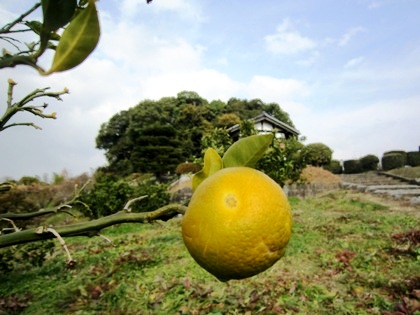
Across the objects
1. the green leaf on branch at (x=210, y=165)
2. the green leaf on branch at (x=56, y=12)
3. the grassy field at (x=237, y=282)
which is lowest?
the grassy field at (x=237, y=282)

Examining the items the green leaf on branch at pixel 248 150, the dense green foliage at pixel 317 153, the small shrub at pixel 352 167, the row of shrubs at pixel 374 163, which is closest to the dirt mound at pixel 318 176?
the dense green foliage at pixel 317 153

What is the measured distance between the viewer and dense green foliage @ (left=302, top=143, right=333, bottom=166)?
22.2m

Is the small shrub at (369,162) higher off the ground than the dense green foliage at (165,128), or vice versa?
the dense green foliage at (165,128)

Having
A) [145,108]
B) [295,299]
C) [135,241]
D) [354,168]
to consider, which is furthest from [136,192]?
[145,108]

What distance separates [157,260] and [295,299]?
8.96 feet

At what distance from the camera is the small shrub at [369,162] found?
990 inches

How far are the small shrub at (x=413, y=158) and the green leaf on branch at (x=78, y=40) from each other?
91.8 feet

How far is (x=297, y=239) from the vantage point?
6.95m

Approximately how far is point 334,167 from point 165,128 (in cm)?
1203

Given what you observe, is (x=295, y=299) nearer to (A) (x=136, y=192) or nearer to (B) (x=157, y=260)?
(B) (x=157, y=260)

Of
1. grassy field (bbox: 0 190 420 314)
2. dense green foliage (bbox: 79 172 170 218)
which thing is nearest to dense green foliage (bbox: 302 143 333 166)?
dense green foliage (bbox: 79 172 170 218)

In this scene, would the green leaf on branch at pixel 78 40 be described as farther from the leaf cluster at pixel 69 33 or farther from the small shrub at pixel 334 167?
the small shrub at pixel 334 167

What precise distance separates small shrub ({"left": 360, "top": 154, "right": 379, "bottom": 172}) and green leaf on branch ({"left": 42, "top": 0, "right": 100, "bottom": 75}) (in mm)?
27213

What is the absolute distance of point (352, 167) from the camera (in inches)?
1005
